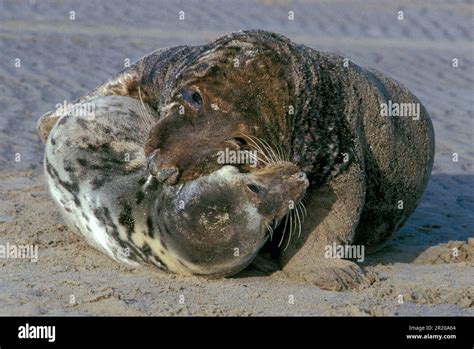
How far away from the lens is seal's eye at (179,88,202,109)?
5.91 meters

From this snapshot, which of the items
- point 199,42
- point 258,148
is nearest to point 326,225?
point 258,148

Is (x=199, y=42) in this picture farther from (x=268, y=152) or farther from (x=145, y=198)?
(x=268, y=152)

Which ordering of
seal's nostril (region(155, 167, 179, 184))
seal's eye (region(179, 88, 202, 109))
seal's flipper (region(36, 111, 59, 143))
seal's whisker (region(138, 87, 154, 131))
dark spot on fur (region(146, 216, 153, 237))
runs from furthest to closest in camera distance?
seal's flipper (region(36, 111, 59, 143))
seal's whisker (region(138, 87, 154, 131))
dark spot on fur (region(146, 216, 153, 237))
seal's eye (region(179, 88, 202, 109))
seal's nostril (region(155, 167, 179, 184))

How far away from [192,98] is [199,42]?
8880mm

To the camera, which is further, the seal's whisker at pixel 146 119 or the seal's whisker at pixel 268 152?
the seal's whisker at pixel 146 119

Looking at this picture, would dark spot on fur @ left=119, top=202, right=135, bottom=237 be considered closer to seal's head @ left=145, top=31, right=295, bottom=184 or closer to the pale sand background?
the pale sand background


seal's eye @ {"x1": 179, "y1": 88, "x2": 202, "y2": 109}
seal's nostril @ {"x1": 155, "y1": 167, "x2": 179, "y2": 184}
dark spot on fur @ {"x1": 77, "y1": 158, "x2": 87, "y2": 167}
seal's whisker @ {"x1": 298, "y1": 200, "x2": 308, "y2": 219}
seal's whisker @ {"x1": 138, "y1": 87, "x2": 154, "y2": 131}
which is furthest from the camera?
seal's whisker @ {"x1": 138, "y1": 87, "x2": 154, "y2": 131}

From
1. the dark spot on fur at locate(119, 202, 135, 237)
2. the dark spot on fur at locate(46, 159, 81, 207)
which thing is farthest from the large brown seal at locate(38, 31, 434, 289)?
the dark spot on fur at locate(46, 159, 81, 207)

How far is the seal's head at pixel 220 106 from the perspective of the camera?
580 centimetres

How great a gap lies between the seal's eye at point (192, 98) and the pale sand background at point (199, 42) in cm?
104

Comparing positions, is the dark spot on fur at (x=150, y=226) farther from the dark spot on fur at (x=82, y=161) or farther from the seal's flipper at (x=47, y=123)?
the seal's flipper at (x=47, y=123)

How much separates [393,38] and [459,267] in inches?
380

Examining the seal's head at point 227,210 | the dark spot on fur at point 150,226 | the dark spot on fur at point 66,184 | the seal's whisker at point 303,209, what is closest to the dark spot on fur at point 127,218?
the dark spot on fur at point 150,226

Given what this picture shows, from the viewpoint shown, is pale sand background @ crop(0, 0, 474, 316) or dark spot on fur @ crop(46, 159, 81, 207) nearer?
pale sand background @ crop(0, 0, 474, 316)
